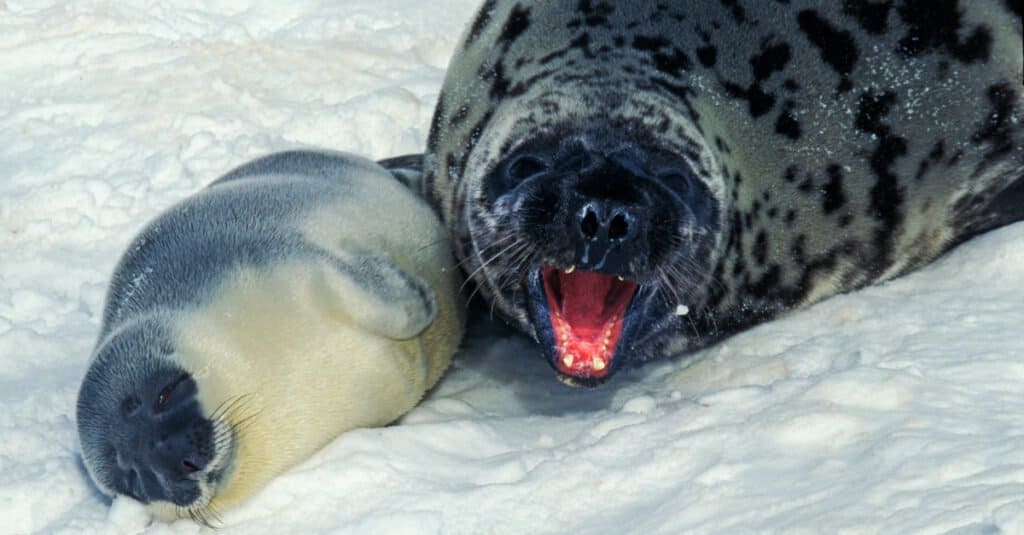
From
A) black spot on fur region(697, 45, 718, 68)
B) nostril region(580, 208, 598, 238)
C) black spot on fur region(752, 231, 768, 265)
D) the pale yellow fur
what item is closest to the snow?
the pale yellow fur

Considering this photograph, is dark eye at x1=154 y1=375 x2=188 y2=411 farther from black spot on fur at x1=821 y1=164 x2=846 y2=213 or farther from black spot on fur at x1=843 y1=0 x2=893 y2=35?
black spot on fur at x1=843 y1=0 x2=893 y2=35

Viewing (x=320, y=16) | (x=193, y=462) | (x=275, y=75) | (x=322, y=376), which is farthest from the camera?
(x=320, y=16)

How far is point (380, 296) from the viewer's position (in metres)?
3.20

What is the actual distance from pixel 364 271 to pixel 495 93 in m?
0.67

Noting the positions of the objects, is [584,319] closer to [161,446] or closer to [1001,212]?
[161,446]

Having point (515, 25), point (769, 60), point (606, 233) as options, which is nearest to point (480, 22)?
point (515, 25)

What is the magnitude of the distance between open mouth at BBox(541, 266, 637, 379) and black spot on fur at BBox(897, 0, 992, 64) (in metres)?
1.11

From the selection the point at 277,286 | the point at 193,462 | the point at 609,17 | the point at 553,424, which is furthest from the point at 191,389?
the point at 609,17

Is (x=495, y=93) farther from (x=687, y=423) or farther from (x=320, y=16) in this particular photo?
(x=320, y=16)

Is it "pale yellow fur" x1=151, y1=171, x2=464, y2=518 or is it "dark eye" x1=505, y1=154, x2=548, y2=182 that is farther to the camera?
"dark eye" x1=505, y1=154, x2=548, y2=182

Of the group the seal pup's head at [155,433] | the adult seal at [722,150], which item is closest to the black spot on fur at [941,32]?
the adult seal at [722,150]

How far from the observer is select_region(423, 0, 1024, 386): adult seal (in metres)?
3.09

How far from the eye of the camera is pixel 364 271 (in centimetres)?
325

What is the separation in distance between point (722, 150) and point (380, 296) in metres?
0.92
